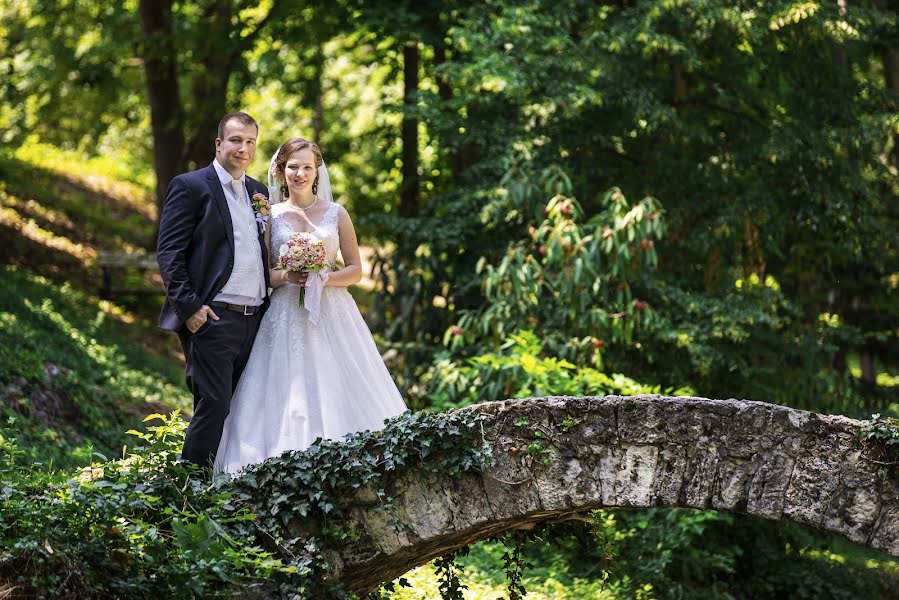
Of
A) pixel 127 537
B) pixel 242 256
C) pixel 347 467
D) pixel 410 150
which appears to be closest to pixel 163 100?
pixel 410 150

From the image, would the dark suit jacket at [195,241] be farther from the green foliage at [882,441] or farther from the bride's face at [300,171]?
the green foliage at [882,441]

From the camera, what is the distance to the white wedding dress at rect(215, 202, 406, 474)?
5.47 metres

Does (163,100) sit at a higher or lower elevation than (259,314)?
higher

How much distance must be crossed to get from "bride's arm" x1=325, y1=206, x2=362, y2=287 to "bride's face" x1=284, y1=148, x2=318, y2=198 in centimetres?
25

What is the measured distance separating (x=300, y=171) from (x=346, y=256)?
1.68 ft

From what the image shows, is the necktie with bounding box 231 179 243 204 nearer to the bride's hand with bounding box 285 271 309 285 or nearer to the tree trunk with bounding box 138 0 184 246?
the bride's hand with bounding box 285 271 309 285

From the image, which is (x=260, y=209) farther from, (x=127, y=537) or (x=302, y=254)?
(x=127, y=537)

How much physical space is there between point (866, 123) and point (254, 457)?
7.80 meters

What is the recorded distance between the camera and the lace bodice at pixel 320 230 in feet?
18.5

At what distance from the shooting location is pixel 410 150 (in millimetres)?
13711

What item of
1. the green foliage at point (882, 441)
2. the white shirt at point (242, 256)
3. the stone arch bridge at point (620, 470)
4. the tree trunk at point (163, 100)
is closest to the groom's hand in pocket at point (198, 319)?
the white shirt at point (242, 256)

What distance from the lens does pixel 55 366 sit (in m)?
10.0

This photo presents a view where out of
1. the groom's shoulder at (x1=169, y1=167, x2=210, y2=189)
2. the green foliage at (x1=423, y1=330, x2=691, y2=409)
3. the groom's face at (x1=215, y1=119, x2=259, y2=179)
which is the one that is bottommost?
the green foliage at (x1=423, y1=330, x2=691, y2=409)

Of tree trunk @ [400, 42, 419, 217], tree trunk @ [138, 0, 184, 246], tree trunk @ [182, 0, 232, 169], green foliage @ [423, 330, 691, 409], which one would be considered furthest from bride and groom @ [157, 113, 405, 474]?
tree trunk @ [138, 0, 184, 246]
